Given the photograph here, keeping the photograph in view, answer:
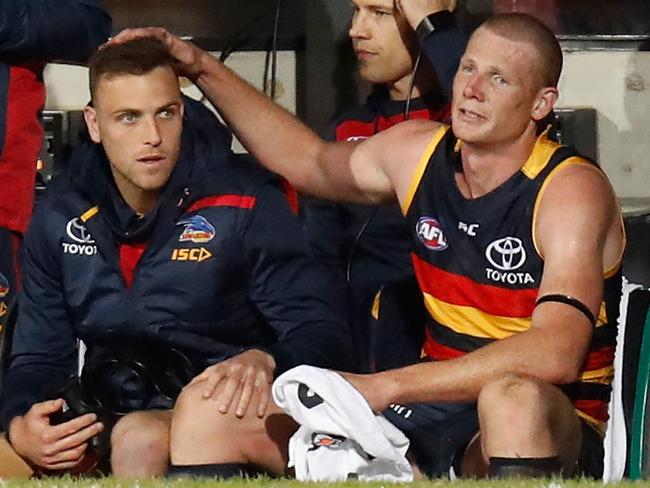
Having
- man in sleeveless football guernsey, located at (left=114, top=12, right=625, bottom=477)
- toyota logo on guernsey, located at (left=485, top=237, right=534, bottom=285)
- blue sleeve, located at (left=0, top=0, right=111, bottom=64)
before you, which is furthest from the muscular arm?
blue sleeve, located at (left=0, top=0, right=111, bottom=64)

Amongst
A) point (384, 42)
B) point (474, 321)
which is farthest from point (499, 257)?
point (384, 42)

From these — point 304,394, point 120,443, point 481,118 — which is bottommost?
point 120,443

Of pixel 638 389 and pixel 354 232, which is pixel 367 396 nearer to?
pixel 638 389

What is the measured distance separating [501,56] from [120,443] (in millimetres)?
1250

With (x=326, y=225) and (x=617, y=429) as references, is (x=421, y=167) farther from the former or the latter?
(x=326, y=225)

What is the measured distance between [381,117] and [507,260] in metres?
1.13

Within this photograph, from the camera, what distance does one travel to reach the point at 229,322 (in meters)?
4.43

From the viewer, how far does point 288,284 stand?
4.36m

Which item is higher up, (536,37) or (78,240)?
(536,37)

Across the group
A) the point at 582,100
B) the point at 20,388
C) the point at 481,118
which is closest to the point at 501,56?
the point at 481,118

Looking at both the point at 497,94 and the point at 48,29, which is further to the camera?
the point at 48,29

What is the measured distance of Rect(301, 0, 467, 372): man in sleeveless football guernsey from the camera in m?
4.75

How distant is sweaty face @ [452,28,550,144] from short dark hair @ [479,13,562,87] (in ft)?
0.05

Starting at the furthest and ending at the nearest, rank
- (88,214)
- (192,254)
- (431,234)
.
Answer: (88,214), (192,254), (431,234)
